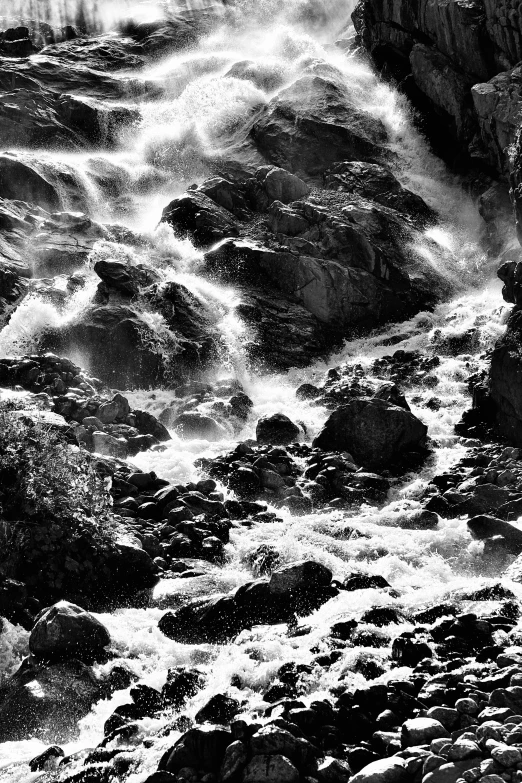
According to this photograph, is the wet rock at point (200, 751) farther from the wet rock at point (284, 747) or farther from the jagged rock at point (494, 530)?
the jagged rock at point (494, 530)

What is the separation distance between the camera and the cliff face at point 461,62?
44.5 meters

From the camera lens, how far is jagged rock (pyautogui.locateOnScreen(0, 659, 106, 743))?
38.2 feet

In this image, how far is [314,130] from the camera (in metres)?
50.9

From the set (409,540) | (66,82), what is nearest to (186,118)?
(66,82)

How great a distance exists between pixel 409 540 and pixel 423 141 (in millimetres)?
38889

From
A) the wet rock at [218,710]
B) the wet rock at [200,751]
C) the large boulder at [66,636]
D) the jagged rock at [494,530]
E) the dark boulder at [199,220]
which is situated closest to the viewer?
the wet rock at [200,751]

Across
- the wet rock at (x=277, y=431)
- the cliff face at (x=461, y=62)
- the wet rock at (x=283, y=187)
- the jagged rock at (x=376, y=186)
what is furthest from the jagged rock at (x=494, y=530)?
the jagged rock at (x=376, y=186)

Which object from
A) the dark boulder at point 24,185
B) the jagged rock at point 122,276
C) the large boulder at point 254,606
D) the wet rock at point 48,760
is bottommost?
the large boulder at point 254,606

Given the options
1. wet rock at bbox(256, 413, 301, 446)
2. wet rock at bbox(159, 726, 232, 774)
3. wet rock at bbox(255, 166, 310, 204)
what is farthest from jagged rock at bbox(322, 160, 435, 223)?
wet rock at bbox(159, 726, 232, 774)

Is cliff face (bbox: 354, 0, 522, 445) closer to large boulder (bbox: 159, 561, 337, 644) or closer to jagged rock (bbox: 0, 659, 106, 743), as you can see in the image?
large boulder (bbox: 159, 561, 337, 644)

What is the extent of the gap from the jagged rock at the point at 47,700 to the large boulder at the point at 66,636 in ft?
0.90

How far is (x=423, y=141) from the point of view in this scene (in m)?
52.9

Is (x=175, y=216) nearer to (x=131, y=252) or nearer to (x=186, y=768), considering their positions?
(x=131, y=252)

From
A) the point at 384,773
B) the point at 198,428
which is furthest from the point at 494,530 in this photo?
the point at 198,428
